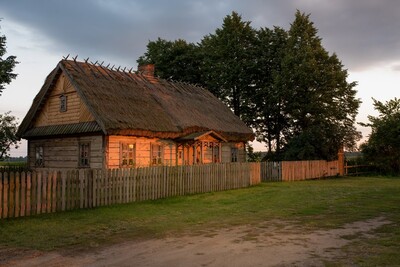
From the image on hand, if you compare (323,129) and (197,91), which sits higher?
(197,91)

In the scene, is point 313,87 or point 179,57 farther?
point 179,57

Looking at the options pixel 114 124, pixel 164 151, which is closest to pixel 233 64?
pixel 164 151

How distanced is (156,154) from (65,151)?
5.61m

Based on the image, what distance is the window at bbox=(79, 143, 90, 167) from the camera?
76.9 ft

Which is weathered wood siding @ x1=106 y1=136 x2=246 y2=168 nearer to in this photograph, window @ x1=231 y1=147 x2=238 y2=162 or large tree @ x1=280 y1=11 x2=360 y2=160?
window @ x1=231 y1=147 x2=238 y2=162

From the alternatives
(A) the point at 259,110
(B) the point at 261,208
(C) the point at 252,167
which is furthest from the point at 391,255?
(A) the point at 259,110

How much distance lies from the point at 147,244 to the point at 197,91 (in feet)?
88.3

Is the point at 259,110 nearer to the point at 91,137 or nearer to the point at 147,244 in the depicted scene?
the point at 91,137

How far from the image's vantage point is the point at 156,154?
25.3m

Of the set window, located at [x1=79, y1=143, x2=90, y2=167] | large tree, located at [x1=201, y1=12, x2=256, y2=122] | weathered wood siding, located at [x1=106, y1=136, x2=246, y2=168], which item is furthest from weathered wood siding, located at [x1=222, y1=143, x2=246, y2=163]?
large tree, located at [x1=201, y1=12, x2=256, y2=122]

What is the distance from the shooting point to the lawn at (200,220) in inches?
333

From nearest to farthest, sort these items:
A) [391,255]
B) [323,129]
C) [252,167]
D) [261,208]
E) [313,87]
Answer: [391,255] → [261,208] → [252,167] → [323,129] → [313,87]

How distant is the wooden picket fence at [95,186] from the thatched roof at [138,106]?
204 inches

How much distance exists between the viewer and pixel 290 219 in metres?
11.7
